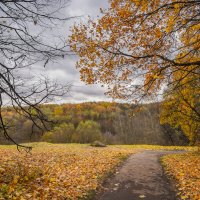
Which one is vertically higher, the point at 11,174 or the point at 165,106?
the point at 165,106

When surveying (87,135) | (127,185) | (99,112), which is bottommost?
(127,185)

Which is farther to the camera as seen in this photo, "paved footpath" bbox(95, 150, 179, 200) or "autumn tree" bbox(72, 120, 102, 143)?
"autumn tree" bbox(72, 120, 102, 143)

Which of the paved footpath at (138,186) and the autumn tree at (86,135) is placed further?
the autumn tree at (86,135)

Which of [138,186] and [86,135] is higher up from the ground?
[86,135]

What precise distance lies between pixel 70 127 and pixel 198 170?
42.2m

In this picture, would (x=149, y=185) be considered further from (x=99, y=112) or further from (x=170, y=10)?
(x=99, y=112)

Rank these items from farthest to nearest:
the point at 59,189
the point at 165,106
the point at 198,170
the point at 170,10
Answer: the point at 165,106 < the point at 198,170 < the point at 170,10 < the point at 59,189

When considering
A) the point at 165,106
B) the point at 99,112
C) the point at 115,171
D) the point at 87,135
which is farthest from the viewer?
the point at 99,112

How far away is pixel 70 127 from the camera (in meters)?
52.7

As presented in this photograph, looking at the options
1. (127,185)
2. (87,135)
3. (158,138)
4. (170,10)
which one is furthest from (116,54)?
(158,138)

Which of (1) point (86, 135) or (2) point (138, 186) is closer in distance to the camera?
(2) point (138, 186)

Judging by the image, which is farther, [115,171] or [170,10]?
[115,171]

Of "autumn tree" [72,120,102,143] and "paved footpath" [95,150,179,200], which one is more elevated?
"autumn tree" [72,120,102,143]

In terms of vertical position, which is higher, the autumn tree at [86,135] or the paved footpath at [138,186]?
the autumn tree at [86,135]
